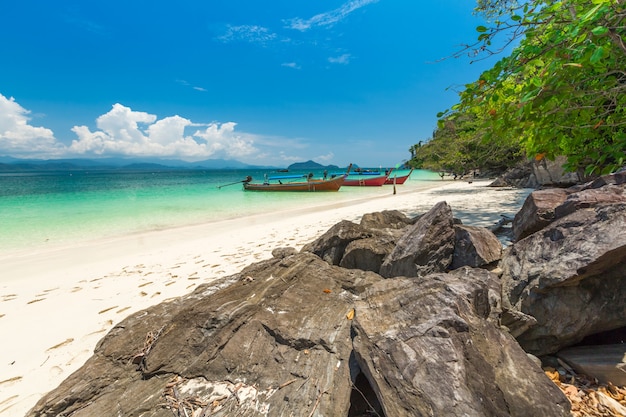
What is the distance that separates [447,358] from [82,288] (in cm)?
638

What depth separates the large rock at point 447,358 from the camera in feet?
4.85

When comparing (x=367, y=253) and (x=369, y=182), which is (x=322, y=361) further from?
(x=369, y=182)

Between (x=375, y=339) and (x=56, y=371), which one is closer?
(x=375, y=339)

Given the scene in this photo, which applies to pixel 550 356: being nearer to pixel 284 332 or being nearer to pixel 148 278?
pixel 284 332

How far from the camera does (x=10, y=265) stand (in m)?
7.54

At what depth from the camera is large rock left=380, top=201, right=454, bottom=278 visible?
3410 millimetres

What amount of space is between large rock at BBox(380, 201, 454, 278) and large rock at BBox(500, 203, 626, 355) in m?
0.94

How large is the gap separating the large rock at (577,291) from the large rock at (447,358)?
19.9 inches

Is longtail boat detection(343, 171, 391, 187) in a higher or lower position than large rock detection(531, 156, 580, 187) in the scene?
lower

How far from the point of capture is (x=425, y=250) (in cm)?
346

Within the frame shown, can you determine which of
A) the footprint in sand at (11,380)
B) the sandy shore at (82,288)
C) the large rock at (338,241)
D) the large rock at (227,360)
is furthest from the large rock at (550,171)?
the footprint in sand at (11,380)

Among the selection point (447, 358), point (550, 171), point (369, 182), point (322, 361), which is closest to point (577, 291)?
point (447, 358)

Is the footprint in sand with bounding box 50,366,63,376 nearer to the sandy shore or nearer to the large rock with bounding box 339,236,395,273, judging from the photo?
the sandy shore

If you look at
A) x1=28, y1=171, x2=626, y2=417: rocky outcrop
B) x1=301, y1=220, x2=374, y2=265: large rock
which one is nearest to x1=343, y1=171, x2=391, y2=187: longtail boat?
x1=301, y1=220, x2=374, y2=265: large rock
